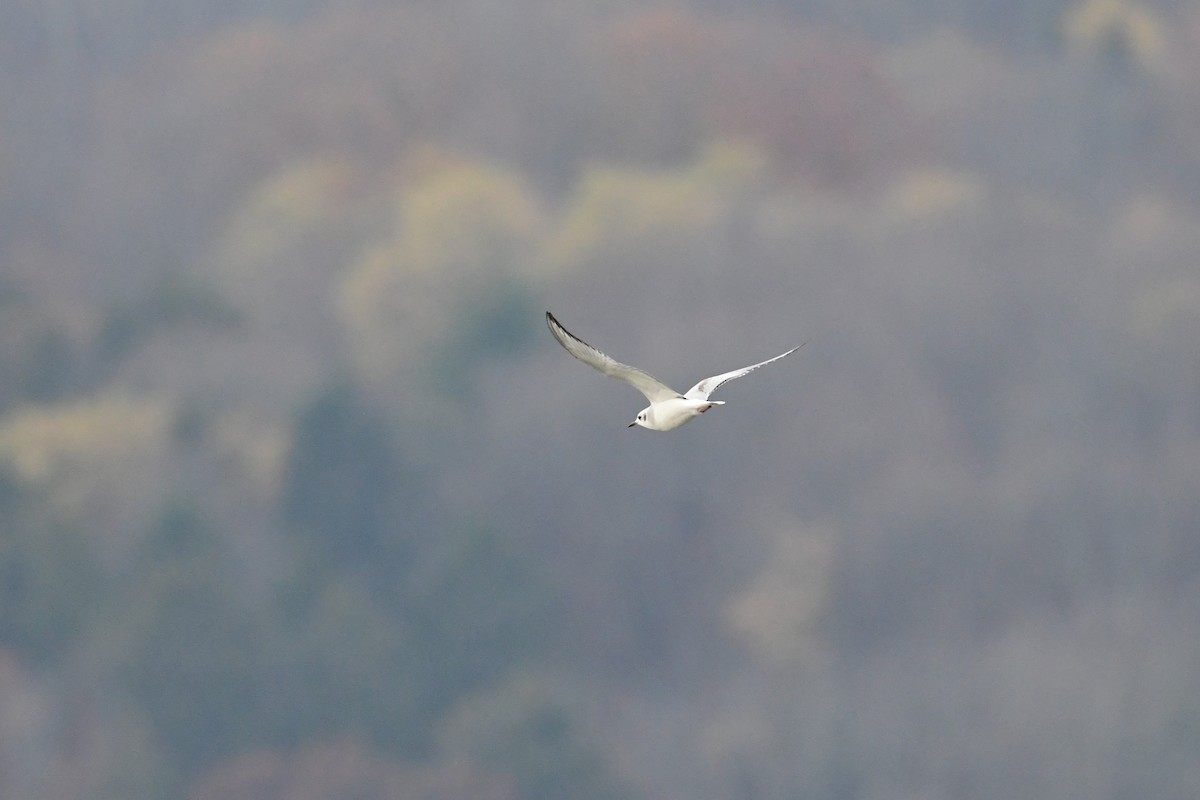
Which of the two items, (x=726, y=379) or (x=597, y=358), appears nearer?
(x=597, y=358)

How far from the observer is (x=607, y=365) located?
7794 cm

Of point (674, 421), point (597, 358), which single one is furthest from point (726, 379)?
point (597, 358)

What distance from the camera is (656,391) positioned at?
8300cm

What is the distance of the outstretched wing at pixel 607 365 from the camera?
75.1 metres

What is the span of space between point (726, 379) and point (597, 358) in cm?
864

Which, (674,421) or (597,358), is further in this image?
(674,421)

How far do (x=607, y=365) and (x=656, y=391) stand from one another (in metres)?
5.53

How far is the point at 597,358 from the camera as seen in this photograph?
252ft

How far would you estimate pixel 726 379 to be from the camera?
83.6 m

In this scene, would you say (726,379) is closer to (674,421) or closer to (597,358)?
(674,421)

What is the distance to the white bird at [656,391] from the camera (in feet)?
250

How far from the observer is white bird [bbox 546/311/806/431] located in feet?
250

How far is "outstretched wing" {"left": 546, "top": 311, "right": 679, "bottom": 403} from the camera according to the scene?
75125mm

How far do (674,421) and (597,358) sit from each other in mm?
6448
